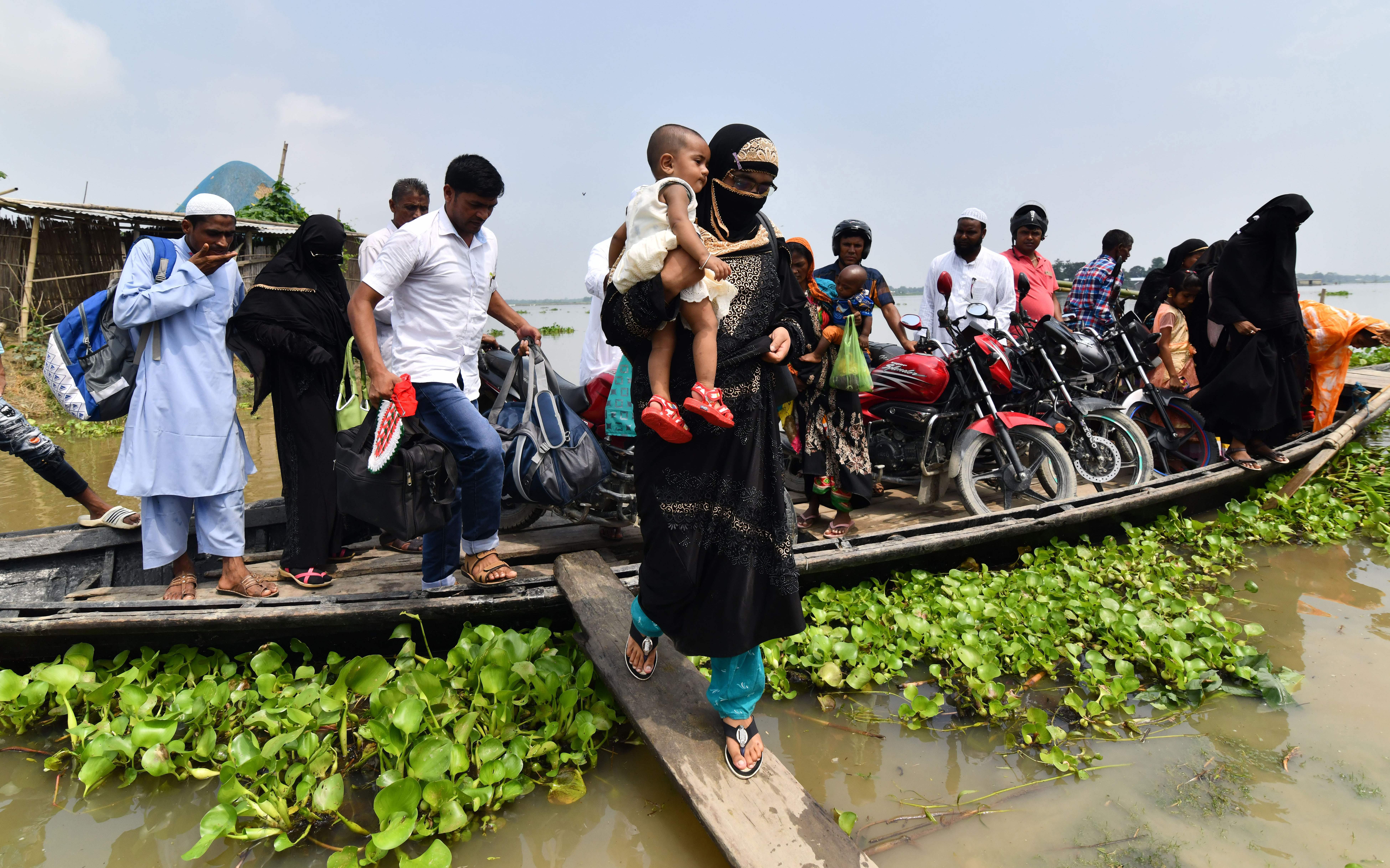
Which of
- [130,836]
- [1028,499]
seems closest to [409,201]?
[130,836]

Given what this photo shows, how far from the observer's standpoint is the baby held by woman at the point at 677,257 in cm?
176

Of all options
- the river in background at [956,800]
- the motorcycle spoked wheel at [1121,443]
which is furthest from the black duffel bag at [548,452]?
the motorcycle spoked wheel at [1121,443]

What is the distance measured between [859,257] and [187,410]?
11.3 ft

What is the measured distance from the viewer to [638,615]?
2.29m

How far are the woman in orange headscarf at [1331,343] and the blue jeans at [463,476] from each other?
215 inches

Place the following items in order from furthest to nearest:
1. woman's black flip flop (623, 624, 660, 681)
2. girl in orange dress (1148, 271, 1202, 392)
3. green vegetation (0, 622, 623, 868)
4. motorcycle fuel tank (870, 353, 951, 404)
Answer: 1. girl in orange dress (1148, 271, 1202, 392)
2. motorcycle fuel tank (870, 353, 951, 404)
3. woman's black flip flop (623, 624, 660, 681)
4. green vegetation (0, 622, 623, 868)

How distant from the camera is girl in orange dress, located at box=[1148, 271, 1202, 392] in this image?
557 centimetres

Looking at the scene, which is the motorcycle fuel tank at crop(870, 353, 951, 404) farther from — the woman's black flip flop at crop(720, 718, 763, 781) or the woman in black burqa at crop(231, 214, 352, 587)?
the woman in black burqa at crop(231, 214, 352, 587)

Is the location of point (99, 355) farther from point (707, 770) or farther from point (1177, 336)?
point (1177, 336)

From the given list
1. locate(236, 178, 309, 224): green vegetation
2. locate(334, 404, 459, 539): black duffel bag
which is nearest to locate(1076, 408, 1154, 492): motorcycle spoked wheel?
locate(334, 404, 459, 539): black duffel bag

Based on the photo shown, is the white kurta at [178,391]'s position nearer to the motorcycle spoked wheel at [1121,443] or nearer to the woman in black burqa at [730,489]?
the woman in black burqa at [730,489]

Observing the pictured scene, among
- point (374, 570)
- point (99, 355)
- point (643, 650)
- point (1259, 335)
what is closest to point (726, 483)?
point (643, 650)

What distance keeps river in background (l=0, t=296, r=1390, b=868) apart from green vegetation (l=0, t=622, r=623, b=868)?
0.08 m

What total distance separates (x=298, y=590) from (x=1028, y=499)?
404 cm
